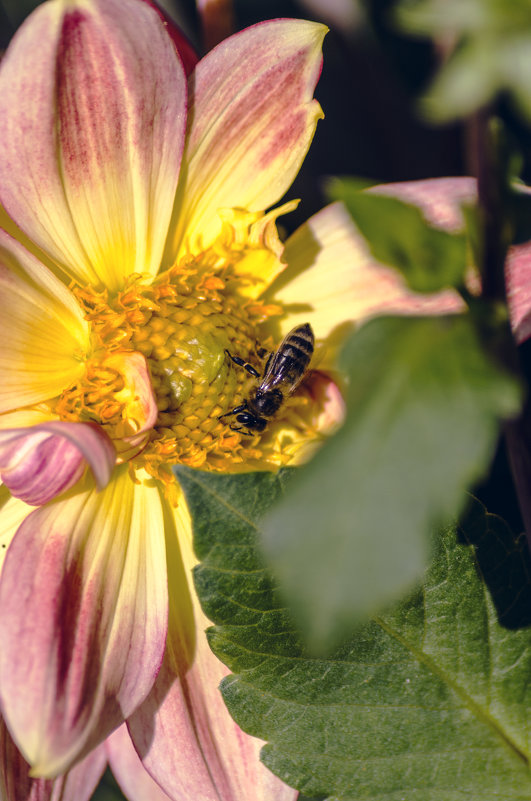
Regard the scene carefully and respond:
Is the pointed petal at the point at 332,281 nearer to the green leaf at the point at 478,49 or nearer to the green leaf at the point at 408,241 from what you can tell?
the green leaf at the point at 408,241

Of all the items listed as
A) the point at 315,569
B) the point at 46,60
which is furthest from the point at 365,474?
the point at 46,60

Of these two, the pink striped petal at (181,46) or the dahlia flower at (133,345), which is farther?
the pink striped petal at (181,46)

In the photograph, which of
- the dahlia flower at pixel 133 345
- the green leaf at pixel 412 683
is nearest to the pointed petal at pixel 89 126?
the dahlia flower at pixel 133 345

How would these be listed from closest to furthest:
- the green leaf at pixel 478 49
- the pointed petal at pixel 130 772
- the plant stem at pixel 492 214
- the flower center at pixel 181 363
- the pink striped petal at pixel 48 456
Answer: the green leaf at pixel 478 49
the plant stem at pixel 492 214
the pink striped petal at pixel 48 456
the flower center at pixel 181 363
the pointed petal at pixel 130 772

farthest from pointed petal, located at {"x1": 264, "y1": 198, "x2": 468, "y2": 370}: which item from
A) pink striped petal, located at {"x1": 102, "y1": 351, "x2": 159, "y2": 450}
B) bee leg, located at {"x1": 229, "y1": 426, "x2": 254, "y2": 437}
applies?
pink striped petal, located at {"x1": 102, "y1": 351, "x2": 159, "y2": 450}

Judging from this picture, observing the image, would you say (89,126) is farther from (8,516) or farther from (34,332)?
(8,516)

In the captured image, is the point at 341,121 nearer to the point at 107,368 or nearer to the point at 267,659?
the point at 107,368
